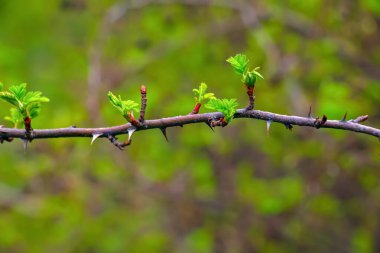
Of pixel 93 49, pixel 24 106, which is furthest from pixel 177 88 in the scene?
pixel 24 106

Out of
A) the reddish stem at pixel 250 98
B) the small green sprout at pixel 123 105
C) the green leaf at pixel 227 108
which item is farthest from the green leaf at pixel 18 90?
the reddish stem at pixel 250 98

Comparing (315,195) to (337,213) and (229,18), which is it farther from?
(229,18)

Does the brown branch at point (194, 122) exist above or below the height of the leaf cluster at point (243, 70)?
below

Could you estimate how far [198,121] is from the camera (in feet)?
9.71

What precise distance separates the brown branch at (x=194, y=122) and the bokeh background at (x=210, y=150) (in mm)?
4485

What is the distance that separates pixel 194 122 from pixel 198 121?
1.6 inches

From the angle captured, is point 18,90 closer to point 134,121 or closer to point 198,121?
point 134,121

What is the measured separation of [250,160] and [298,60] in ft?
5.41

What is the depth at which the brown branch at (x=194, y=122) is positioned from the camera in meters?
2.84

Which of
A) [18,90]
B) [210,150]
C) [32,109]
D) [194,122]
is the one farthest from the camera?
[210,150]

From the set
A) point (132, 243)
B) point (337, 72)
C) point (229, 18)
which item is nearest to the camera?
point (337, 72)

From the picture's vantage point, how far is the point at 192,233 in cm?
939

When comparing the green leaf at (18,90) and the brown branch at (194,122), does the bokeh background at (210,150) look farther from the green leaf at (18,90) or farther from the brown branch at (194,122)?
the green leaf at (18,90)

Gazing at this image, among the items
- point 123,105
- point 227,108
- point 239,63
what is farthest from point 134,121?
point 239,63
